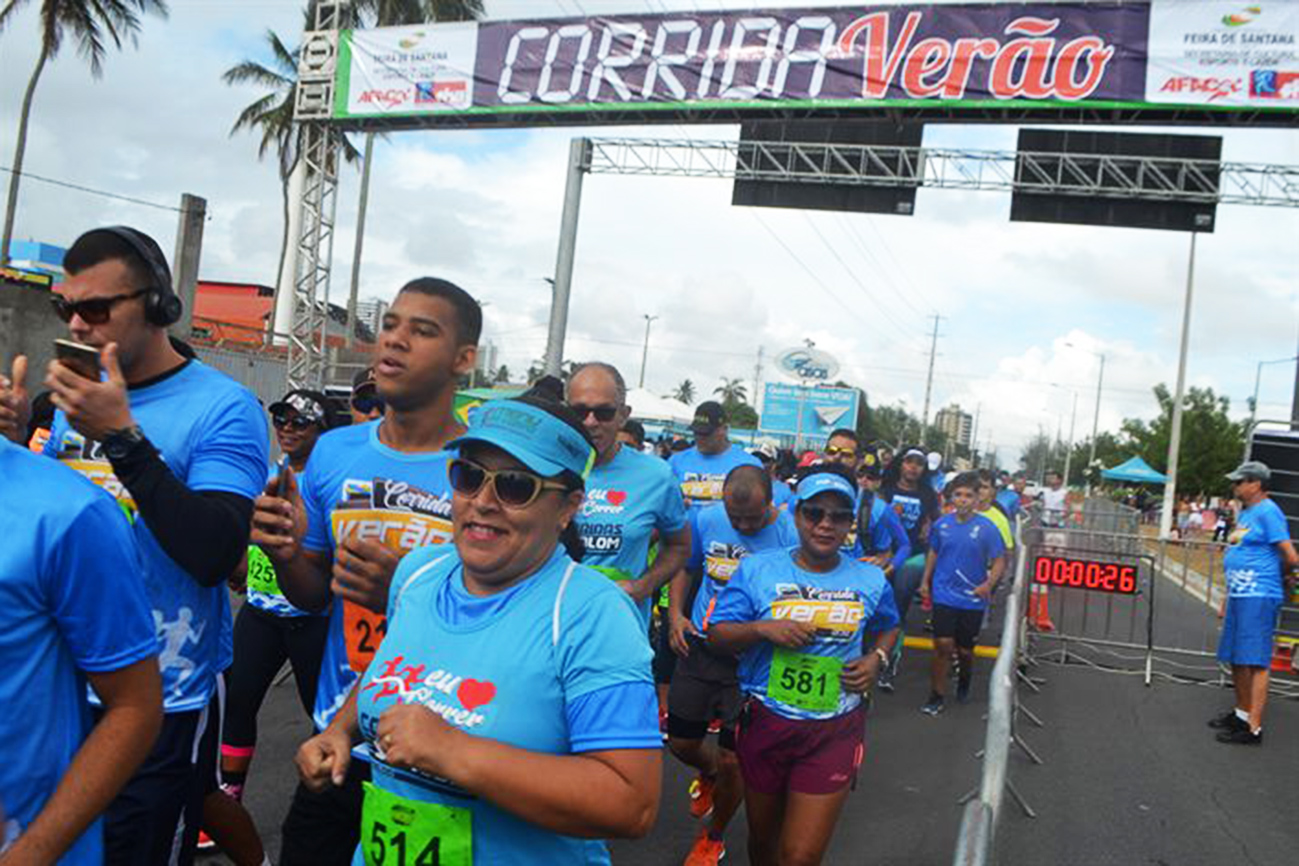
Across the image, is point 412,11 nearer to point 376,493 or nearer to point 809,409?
point 809,409

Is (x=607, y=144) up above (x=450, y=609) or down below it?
above

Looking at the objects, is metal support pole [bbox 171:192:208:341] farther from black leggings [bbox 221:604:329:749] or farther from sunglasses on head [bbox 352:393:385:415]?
black leggings [bbox 221:604:329:749]

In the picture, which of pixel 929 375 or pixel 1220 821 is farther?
pixel 929 375

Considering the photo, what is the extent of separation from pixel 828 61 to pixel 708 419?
9299 mm

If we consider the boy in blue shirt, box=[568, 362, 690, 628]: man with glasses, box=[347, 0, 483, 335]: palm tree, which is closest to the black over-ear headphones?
box=[568, 362, 690, 628]: man with glasses

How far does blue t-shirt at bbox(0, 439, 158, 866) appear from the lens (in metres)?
1.65

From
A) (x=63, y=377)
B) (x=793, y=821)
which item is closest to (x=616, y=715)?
(x=63, y=377)

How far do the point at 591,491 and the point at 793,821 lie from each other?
177cm

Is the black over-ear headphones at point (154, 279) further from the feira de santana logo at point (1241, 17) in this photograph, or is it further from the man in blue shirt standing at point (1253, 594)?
the feira de santana logo at point (1241, 17)

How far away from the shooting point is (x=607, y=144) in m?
16.6

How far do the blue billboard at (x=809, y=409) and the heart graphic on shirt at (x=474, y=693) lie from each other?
114ft

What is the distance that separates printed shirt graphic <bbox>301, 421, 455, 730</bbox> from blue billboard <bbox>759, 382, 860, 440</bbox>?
33564 mm

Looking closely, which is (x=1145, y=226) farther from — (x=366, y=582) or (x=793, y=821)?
(x=366, y=582)

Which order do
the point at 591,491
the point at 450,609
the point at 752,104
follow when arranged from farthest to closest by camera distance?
the point at 752,104
the point at 591,491
the point at 450,609
